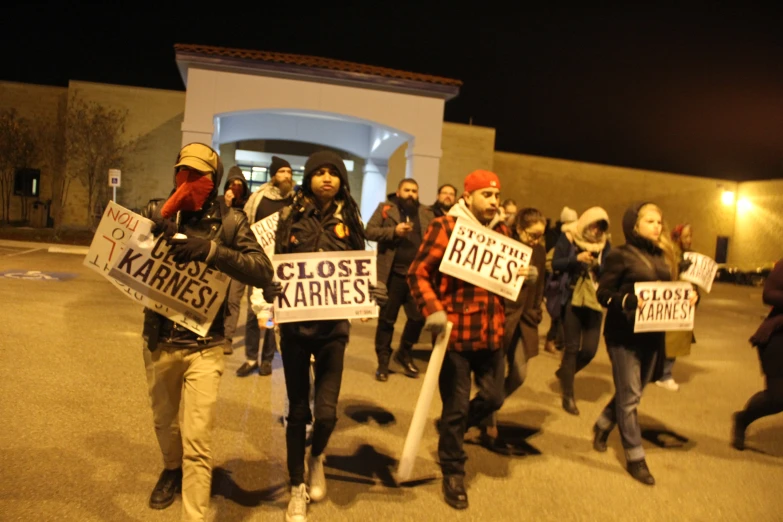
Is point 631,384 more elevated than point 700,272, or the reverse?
point 700,272

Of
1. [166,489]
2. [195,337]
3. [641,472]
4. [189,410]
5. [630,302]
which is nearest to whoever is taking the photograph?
[189,410]

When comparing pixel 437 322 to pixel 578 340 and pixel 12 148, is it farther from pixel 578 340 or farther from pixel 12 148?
pixel 12 148

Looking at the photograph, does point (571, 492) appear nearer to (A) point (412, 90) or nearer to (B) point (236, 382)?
(B) point (236, 382)

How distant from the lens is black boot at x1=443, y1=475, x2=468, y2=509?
3.91 m

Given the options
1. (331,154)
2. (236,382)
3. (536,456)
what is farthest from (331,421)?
(236,382)

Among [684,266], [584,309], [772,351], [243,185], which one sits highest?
[243,185]

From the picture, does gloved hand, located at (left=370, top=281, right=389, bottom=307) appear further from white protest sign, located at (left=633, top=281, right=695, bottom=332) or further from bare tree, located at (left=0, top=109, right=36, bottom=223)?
bare tree, located at (left=0, top=109, right=36, bottom=223)

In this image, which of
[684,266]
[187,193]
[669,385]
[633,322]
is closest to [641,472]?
[633,322]

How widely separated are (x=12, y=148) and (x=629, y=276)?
88.9 ft

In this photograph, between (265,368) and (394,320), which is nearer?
(265,368)

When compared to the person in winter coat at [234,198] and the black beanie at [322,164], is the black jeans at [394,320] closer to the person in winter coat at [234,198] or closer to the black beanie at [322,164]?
the person in winter coat at [234,198]

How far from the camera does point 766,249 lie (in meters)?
31.3

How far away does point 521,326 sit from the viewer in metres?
5.14

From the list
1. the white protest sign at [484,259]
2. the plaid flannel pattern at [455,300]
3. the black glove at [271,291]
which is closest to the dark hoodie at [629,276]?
the white protest sign at [484,259]
